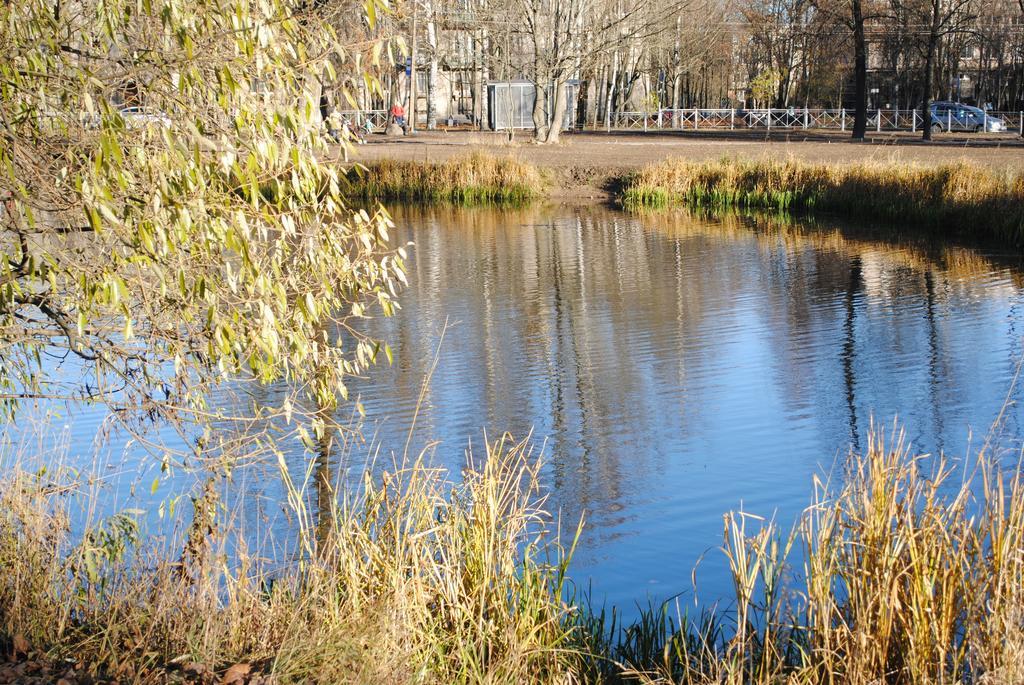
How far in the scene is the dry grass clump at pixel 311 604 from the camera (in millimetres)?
4895

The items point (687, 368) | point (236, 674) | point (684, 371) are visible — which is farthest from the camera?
point (687, 368)

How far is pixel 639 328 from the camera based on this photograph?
50.8 feet

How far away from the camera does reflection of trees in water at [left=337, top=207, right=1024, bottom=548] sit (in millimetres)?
10922

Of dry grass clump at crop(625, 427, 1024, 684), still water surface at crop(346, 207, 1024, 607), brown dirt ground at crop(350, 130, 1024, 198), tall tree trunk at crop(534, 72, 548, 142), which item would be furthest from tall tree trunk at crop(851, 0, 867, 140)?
dry grass clump at crop(625, 427, 1024, 684)

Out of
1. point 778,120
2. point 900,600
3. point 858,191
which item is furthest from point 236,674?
point 778,120

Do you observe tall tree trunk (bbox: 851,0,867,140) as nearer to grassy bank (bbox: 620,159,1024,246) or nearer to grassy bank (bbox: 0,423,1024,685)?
grassy bank (bbox: 620,159,1024,246)

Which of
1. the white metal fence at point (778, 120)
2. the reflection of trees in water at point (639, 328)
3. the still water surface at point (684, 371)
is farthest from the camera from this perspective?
the white metal fence at point (778, 120)

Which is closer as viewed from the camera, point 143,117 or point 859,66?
point 143,117

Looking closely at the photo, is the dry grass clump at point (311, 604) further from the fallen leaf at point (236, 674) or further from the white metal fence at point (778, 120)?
the white metal fence at point (778, 120)

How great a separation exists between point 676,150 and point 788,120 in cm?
1963

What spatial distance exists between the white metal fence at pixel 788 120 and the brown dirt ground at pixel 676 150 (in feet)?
14.6

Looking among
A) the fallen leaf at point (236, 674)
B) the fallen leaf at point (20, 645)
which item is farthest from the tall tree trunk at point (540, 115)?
the fallen leaf at point (236, 674)

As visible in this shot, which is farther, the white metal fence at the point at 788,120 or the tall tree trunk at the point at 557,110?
the white metal fence at the point at 788,120

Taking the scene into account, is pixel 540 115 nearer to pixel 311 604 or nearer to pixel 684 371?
pixel 684 371
